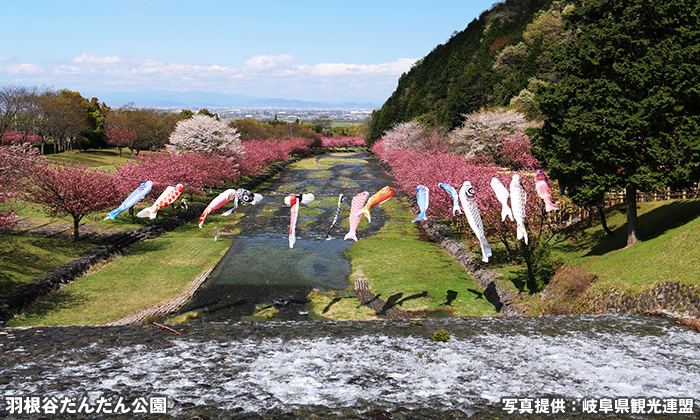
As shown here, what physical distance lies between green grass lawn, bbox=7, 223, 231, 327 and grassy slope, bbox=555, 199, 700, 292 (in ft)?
62.8

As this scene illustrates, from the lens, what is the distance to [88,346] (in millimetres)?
12633

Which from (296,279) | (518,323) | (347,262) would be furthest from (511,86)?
(518,323)

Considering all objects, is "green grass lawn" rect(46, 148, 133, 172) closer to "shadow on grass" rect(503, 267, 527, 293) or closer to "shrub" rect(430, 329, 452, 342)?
"shadow on grass" rect(503, 267, 527, 293)

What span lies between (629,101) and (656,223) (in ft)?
21.3

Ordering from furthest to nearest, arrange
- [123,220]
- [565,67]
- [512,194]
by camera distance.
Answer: [123,220] < [565,67] < [512,194]

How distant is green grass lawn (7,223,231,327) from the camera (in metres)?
18.6

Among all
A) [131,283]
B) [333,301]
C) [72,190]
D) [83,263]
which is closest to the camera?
[333,301]

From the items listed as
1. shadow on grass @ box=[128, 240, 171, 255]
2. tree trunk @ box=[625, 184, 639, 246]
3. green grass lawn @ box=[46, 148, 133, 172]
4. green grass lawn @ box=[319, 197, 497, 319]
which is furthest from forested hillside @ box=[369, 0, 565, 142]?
green grass lawn @ box=[46, 148, 133, 172]

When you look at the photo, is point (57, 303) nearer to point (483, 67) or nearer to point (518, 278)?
point (518, 278)

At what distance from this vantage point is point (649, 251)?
56.4ft

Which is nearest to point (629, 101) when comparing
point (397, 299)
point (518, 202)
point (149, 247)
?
point (518, 202)

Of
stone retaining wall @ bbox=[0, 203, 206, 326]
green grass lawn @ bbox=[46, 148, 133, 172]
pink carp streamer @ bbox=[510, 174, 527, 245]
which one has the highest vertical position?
green grass lawn @ bbox=[46, 148, 133, 172]

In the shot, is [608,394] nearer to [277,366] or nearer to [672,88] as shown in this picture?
[277,366]

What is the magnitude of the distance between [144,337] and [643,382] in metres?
13.1
